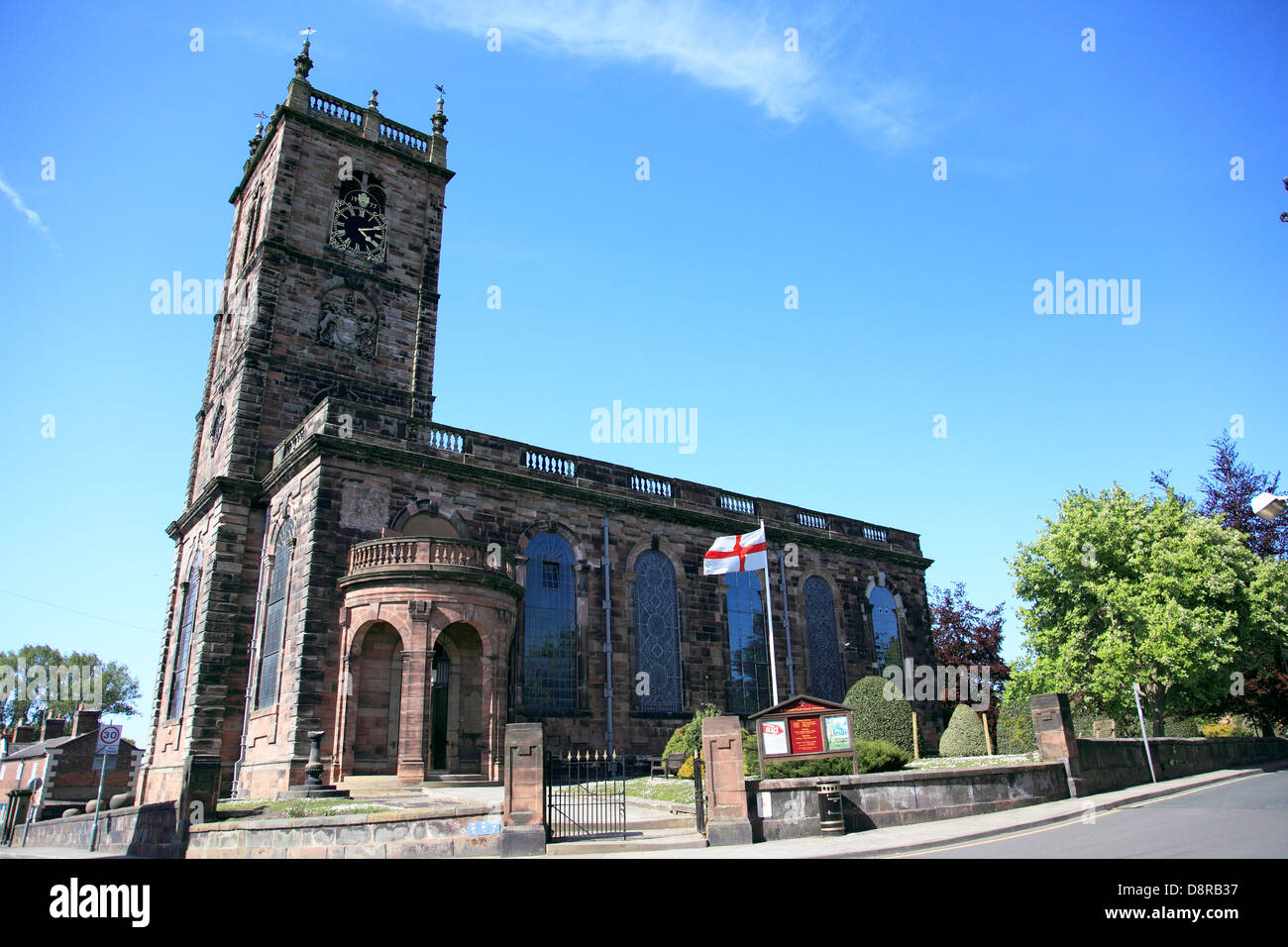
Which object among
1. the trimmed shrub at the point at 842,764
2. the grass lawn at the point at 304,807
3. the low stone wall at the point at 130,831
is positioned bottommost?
the low stone wall at the point at 130,831

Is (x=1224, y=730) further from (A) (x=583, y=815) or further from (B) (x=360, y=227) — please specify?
(B) (x=360, y=227)

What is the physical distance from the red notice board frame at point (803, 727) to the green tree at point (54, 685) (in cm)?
8118

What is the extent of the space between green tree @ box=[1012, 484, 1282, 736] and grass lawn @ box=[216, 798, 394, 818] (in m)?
26.7

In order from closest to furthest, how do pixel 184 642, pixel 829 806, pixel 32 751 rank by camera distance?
1. pixel 829 806
2. pixel 184 642
3. pixel 32 751

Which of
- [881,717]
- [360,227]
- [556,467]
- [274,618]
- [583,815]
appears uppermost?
[360,227]

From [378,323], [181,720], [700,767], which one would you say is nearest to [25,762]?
[181,720]

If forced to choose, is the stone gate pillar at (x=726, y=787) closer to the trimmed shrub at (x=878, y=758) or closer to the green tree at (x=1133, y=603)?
the trimmed shrub at (x=878, y=758)

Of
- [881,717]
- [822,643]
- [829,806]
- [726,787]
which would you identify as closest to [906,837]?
[829,806]

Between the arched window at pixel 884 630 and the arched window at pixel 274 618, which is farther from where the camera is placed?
the arched window at pixel 884 630

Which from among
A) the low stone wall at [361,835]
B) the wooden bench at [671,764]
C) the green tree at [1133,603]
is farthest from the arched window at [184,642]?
the green tree at [1133,603]

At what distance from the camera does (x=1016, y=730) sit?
2634 cm

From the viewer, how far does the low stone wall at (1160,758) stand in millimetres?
20531

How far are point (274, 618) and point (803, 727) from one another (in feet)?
58.0

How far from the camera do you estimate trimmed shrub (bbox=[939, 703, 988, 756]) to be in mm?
27516
